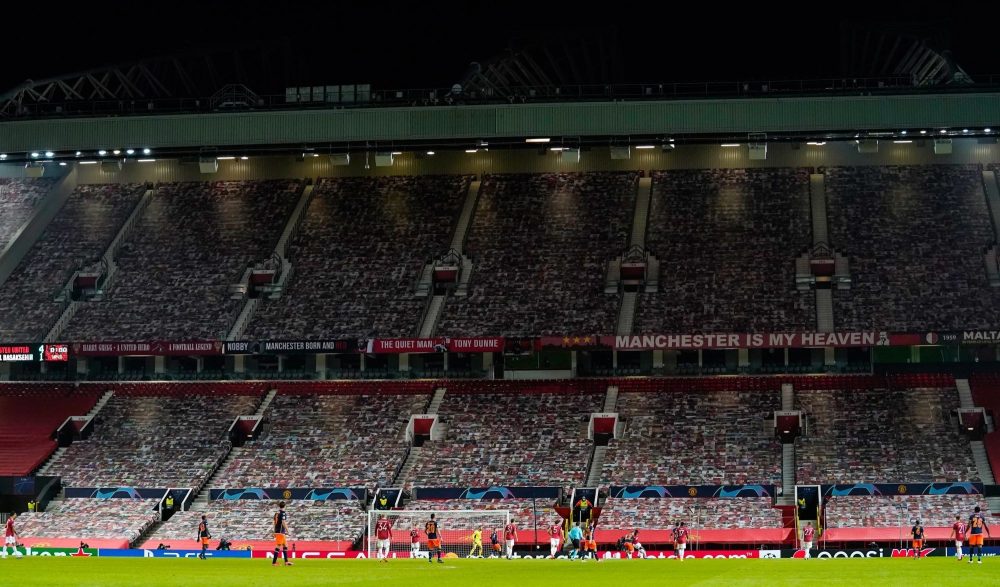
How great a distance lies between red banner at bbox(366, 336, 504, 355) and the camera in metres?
61.8

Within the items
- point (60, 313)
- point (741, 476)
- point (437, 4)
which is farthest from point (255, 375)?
point (741, 476)

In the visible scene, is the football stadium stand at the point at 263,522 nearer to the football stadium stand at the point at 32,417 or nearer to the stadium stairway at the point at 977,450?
the football stadium stand at the point at 32,417

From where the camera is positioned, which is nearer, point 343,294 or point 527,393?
point 527,393

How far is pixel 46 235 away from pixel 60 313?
7.24m

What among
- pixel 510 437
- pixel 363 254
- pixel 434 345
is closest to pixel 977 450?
pixel 510 437

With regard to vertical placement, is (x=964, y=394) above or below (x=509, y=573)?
above

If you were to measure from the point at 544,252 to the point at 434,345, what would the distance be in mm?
8514

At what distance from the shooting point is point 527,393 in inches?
2464

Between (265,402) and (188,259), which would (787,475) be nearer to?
(265,402)

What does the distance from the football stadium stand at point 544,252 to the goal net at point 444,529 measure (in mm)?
12157

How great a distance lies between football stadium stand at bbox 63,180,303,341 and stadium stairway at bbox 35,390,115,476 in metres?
2.76

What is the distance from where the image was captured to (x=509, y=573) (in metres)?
37.3

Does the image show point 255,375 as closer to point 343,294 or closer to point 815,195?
point 343,294

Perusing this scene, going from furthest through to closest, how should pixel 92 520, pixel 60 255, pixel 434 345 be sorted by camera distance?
pixel 60 255
pixel 434 345
pixel 92 520
